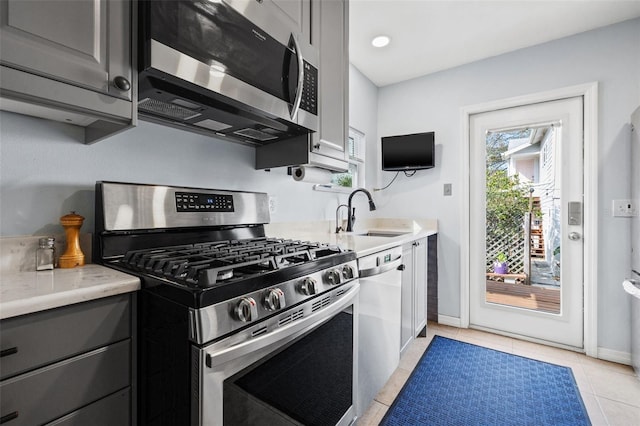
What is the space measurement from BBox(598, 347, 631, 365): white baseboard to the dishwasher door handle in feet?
6.05

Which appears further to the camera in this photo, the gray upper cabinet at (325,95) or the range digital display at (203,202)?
the gray upper cabinet at (325,95)

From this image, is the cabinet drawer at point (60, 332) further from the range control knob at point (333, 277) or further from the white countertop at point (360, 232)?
the white countertop at point (360, 232)

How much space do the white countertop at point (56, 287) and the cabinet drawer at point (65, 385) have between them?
15 cm

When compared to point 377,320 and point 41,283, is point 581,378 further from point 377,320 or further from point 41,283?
point 41,283

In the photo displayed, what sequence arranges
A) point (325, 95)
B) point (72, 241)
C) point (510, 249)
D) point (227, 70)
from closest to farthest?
point (72, 241)
point (227, 70)
point (325, 95)
point (510, 249)

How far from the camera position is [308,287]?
1048 mm

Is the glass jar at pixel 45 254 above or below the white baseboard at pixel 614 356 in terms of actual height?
above

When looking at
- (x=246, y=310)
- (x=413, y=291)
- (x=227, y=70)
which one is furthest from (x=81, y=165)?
(x=413, y=291)

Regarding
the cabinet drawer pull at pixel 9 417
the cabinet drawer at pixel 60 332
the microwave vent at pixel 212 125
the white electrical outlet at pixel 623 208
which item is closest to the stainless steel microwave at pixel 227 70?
the microwave vent at pixel 212 125

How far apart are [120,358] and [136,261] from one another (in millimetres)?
308

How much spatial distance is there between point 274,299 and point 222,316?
0.57 feet

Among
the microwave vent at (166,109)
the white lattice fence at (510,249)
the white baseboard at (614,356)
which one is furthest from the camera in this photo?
the white lattice fence at (510,249)

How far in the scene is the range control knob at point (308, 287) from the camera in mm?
1031

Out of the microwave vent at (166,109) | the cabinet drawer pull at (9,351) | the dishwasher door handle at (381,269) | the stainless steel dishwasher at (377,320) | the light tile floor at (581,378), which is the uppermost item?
the microwave vent at (166,109)
